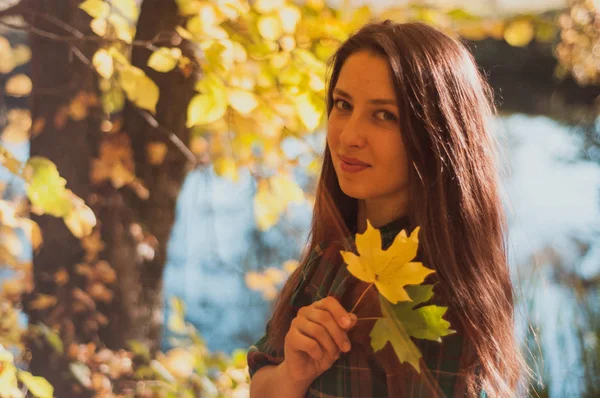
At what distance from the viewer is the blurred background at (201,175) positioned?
93 cm

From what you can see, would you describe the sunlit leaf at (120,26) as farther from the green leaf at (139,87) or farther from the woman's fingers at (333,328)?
the woman's fingers at (333,328)

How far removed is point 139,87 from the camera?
96 cm

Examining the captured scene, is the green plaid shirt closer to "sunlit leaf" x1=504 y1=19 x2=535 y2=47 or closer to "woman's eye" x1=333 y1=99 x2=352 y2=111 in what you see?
"woman's eye" x1=333 y1=99 x2=352 y2=111

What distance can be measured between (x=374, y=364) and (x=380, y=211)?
15 cm

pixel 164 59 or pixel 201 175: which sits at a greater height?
pixel 164 59

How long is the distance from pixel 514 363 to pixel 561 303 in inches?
13.8

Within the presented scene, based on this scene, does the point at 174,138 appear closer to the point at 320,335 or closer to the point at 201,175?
the point at 201,175

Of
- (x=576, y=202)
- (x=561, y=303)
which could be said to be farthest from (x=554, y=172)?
(x=561, y=303)

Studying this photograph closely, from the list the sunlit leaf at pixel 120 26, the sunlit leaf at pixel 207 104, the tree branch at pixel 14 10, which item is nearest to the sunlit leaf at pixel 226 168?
the sunlit leaf at pixel 207 104

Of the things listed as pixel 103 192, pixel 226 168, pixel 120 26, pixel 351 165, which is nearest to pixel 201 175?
pixel 226 168

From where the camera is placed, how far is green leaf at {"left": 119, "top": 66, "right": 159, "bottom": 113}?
94 cm

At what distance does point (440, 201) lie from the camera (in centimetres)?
60

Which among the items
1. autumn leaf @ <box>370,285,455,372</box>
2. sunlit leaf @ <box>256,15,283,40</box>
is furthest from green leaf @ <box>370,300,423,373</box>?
sunlit leaf @ <box>256,15,283,40</box>

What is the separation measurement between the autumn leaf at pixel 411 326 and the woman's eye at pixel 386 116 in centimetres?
16
